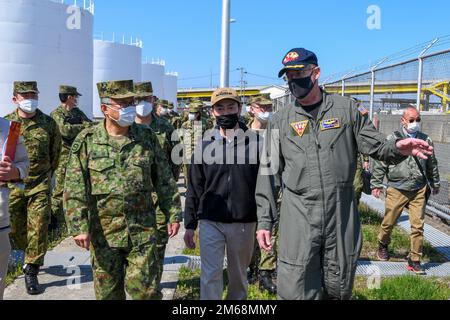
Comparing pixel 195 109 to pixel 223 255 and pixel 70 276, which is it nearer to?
pixel 70 276

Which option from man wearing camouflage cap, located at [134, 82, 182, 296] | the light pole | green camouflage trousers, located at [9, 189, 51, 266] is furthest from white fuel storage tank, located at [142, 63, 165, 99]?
green camouflage trousers, located at [9, 189, 51, 266]

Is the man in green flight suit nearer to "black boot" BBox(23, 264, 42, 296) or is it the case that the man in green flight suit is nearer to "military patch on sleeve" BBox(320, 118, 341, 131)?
"military patch on sleeve" BBox(320, 118, 341, 131)

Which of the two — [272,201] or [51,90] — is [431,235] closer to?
[272,201]

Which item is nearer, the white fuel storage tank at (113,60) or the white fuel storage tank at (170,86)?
the white fuel storage tank at (113,60)

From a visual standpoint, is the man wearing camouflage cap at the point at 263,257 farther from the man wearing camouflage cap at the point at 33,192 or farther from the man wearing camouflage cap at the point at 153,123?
the man wearing camouflage cap at the point at 33,192

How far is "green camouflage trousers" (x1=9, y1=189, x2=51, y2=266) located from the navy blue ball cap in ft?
10.5

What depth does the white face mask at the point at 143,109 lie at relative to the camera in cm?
545

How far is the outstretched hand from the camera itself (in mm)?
2842

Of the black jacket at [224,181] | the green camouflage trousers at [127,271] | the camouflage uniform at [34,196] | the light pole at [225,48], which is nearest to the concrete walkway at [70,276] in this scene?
the camouflage uniform at [34,196]

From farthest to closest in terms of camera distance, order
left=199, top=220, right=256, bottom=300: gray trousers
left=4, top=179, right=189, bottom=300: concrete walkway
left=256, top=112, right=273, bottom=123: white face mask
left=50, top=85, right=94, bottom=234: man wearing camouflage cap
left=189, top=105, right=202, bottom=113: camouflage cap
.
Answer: left=189, top=105, right=202, bottom=113: camouflage cap < left=50, top=85, right=94, bottom=234: man wearing camouflage cap < left=256, top=112, right=273, bottom=123: white face mask < left=4, top=179, right=189, bottom=300: concrete walkway < left=199, top=220, right=256, bottom=300: gray trousers

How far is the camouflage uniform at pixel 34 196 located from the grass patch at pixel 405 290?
130 inches

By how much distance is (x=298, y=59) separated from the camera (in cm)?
325

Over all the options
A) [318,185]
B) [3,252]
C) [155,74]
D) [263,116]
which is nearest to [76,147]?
[3,252]
